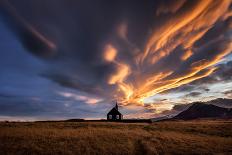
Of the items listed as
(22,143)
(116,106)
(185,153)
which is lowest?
(185,153)

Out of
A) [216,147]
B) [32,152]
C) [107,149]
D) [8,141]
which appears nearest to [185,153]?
[216,147]

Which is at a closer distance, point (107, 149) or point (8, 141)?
point (107, 149)

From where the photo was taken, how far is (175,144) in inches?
968

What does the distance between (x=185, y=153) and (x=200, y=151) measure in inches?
74.0

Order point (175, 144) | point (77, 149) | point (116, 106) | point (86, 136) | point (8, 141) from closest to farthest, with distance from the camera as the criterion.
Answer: point (77, 149) → point (8, 141) → point (175, 144) → point (86, 136) → point (116, 106)

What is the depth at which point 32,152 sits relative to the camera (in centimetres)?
1980

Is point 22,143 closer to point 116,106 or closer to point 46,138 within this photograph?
point 46,138

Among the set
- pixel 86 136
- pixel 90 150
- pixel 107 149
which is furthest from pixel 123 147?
pixel 86 136

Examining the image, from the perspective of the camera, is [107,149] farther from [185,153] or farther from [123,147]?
[185,153]

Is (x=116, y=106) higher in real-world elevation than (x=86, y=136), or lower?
higher

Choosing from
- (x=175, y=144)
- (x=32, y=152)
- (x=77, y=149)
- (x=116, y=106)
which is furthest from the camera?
(x=116, y=106)

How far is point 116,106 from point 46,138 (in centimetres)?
4057

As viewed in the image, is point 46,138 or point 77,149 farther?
point 46,138

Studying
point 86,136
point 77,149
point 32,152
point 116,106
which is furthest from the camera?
point 116,106
